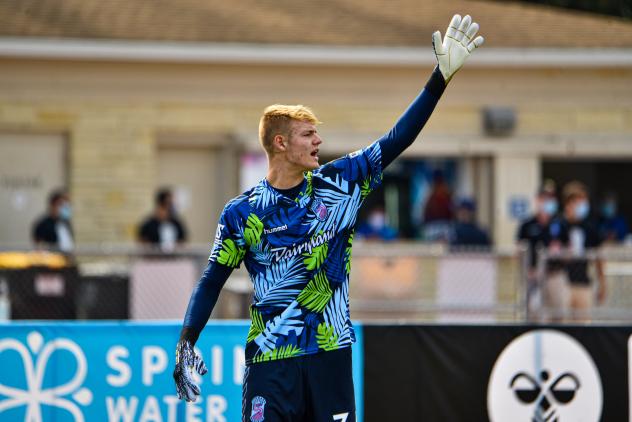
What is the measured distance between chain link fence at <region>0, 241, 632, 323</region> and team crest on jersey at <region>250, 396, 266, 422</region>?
740 centimetres

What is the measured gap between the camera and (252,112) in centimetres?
1745

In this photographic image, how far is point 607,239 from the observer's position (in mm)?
18406

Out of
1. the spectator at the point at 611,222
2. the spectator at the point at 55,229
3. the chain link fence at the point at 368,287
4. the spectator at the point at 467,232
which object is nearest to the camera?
the chain link fence at the point at 368,287

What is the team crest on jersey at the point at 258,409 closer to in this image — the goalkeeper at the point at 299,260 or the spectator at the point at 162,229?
the goalkeeper at the point at 299,260

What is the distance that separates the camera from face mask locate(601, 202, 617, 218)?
18781 mm

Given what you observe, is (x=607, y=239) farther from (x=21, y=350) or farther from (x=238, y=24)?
(x=21, y=350)

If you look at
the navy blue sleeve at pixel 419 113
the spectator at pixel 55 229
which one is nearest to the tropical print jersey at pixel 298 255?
the navy blue sleeve at pixel 419 113

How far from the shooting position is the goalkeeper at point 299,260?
568 cm

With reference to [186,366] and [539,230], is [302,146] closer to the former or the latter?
[186,366]

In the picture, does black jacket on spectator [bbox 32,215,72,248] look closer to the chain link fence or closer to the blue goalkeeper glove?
the chain link fence

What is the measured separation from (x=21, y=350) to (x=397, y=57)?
1030 centimetres

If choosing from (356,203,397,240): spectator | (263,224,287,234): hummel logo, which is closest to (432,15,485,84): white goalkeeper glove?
(263,224,287,234): hummel logo

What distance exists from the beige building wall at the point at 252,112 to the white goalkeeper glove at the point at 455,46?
1159cm

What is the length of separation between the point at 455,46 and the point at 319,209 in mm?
976
